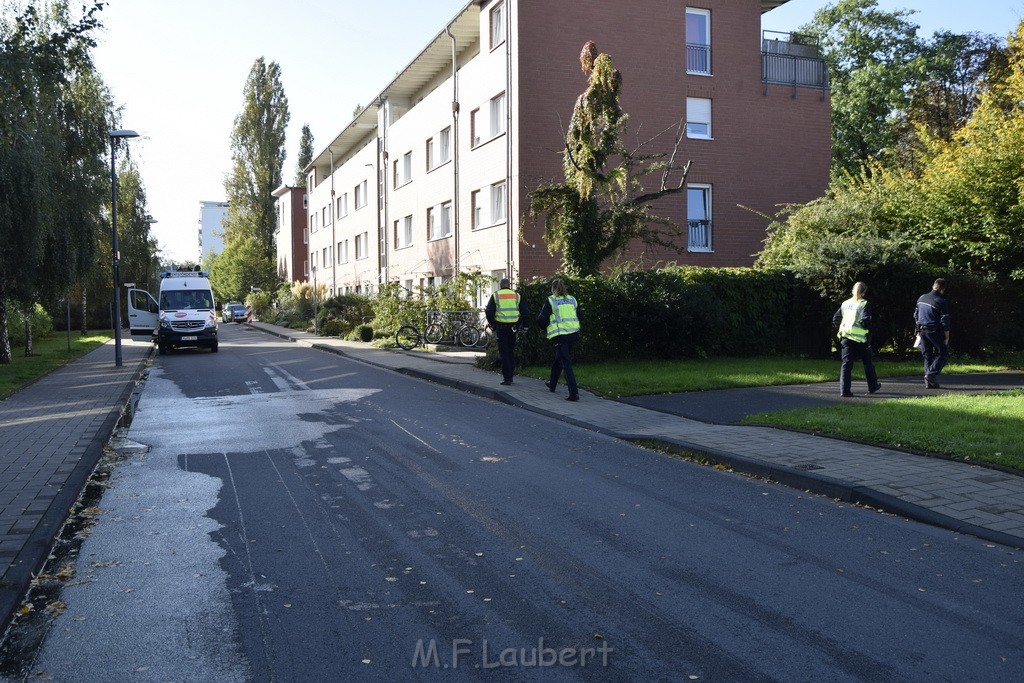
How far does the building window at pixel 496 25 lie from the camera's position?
26.5 meters

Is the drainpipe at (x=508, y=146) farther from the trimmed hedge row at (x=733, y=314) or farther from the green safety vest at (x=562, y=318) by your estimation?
the green safety vest at (x=562, y=318)

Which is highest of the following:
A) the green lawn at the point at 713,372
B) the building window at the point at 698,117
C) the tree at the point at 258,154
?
the tree at the point at 258,154

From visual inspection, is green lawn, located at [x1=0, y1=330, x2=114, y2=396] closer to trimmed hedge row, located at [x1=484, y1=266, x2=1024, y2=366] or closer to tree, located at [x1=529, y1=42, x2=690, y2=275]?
trimmed hedge row, located at [x1=484, y1=266, x2=1024, y2=366]

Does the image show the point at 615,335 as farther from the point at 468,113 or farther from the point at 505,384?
the point at 468,113

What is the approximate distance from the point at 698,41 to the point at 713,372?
52.3ft

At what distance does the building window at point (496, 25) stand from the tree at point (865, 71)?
19.4m

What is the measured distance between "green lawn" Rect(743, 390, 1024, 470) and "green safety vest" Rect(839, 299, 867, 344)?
1.25 metres

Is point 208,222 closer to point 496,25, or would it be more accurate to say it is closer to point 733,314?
point 496,25

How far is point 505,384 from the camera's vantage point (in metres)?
14.8

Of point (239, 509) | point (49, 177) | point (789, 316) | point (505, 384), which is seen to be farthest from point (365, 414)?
point (49, 177)

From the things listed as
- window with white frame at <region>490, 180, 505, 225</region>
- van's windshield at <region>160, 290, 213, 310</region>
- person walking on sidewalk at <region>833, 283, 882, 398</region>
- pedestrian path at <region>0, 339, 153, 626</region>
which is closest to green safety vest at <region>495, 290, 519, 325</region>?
person walking on sidewalk at <region>833, 283, 882, 398</region>

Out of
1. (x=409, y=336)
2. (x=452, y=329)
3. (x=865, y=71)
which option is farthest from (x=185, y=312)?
(x=865, y=71)

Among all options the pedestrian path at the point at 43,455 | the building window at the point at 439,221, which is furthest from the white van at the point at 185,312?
the pedestrian path at the point at 43,455

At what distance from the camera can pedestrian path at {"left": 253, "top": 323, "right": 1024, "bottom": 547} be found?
20.0ft
